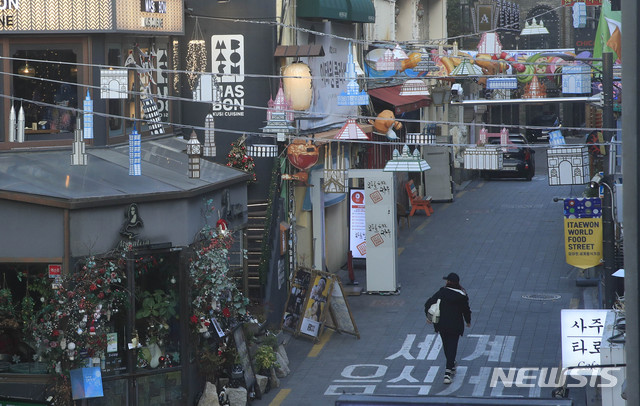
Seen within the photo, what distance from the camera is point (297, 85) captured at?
61.0 ft

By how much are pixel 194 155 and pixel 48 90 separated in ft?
7.83

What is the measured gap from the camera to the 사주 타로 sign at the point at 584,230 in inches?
778

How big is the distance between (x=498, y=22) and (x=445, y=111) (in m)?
14.5

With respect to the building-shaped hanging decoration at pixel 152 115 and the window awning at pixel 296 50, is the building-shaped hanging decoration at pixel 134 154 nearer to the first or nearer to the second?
the building-shaped hanging decoration at pixel 152 115

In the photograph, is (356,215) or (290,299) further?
(356,215)

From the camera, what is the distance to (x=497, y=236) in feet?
93.3

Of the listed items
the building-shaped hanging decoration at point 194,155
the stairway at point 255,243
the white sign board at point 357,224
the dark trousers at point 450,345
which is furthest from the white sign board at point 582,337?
A: the white sign board at point 357,224

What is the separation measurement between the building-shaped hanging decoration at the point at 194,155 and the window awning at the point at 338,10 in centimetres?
634

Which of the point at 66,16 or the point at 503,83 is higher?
the point at 66,16

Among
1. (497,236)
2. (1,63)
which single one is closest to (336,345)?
(1,63)

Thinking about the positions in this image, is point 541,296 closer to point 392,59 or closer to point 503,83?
point 503,83

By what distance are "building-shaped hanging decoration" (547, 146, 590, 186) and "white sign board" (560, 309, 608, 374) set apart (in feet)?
21.4

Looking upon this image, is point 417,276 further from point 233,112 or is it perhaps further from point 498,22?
point 498,22

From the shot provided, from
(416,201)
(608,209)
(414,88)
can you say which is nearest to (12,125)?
(608,209)
